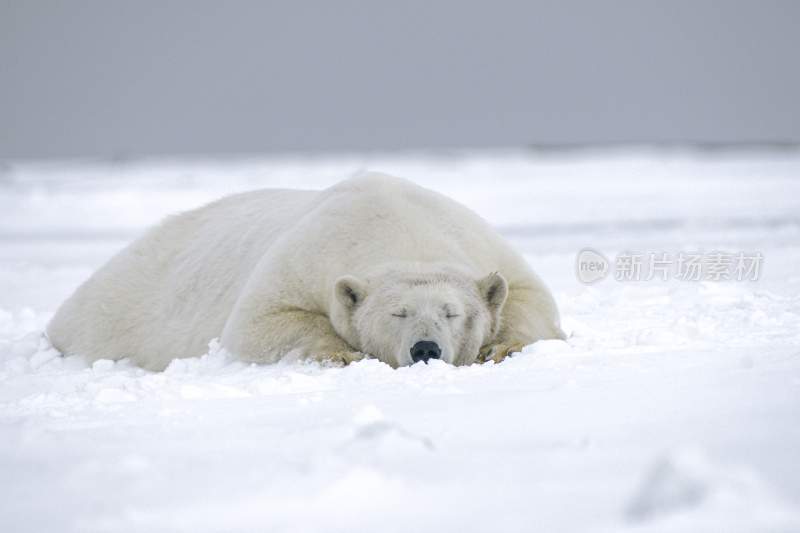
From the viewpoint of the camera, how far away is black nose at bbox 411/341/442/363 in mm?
4750

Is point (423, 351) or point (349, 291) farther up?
point (349, 291)

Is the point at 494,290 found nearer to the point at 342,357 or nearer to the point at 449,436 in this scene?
the point at 342,357

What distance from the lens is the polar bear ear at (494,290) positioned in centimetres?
511

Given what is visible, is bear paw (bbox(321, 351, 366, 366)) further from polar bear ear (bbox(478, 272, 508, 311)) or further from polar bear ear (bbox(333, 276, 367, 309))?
polar bear ear (bbox(478, 272, 508, 311))

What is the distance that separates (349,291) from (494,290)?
28.0 inches

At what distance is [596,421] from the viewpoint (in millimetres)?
2977

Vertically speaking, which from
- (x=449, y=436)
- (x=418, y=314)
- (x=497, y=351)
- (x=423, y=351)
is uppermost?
(x=449, y=436)

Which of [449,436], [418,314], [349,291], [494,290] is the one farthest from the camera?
[494,290]

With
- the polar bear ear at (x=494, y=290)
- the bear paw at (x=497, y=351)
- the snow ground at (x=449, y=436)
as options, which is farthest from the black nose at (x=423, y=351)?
the polar bear ear at (x=494, y=290)

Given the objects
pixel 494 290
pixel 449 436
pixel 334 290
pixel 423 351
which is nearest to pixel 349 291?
pixel 334 290

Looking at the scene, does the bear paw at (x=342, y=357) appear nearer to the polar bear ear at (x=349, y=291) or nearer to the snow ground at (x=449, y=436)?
the snow ground at (x=449, y=436)

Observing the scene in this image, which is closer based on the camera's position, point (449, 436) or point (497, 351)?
point (449, 436)

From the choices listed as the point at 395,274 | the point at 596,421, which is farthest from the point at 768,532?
the point at 395,274

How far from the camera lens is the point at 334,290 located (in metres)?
5.05
